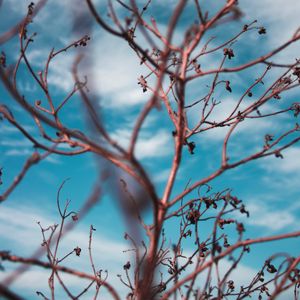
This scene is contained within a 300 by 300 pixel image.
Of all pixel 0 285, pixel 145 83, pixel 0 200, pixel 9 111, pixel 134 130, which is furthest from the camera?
pixel 145 83

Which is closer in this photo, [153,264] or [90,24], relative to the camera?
[90,24]

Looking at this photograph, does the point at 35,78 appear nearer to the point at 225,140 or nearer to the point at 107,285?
the point at 225,140

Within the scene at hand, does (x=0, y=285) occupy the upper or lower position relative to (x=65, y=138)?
lower

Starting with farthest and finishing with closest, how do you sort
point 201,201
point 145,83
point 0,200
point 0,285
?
point 145,83
point 201,201
point 0,200
point 0,285

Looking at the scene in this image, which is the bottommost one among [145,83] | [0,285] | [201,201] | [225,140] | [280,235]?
[0,285]

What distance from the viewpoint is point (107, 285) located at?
197 cm

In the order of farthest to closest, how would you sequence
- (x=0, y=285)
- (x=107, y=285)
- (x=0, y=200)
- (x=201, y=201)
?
(x=201, y=201) → (x=107, y=285) → (x=0, y=200) → (x=0, y=285)

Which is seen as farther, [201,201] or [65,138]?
[201,201]

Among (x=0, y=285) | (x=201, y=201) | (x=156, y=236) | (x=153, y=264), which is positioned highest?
(x=201, y=201)

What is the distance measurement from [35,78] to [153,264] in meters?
1.87

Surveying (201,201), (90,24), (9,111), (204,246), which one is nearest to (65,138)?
(9,111)

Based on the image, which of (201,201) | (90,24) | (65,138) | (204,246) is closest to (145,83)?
(201,201)

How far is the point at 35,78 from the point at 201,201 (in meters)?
1.99

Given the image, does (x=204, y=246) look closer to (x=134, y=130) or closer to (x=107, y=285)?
→ (x=107, y=285)
